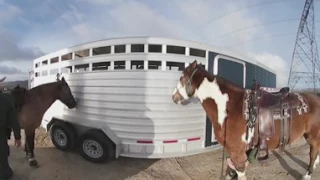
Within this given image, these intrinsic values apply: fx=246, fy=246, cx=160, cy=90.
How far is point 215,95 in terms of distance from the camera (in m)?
3.65

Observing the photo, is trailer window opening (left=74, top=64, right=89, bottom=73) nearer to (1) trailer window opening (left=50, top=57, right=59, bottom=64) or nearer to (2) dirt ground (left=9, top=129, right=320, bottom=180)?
(1) trailer window opening (left=50, top=57, right=59, bottom=64)

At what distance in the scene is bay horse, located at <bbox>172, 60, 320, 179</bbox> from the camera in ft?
11.4


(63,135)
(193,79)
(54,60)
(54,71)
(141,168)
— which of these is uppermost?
(54,60)

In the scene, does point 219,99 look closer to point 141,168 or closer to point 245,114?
point 245,114

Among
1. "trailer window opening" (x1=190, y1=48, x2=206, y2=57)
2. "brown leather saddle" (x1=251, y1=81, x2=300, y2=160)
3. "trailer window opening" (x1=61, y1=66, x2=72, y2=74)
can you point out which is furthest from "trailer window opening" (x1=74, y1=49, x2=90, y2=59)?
"brown leather saddle" (x1=251, y1=81, x2=300, y2=160)

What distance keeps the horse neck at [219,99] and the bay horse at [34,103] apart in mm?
3134

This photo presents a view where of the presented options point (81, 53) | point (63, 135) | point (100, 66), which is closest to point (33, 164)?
point (63, 135)

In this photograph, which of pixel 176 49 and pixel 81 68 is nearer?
pixel 176 49

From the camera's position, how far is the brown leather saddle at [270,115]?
354cm

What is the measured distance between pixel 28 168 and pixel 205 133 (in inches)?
142

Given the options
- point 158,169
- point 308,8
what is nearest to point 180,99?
point 158,169

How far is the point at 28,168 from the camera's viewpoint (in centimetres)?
487

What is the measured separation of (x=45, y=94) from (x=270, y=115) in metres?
4.50

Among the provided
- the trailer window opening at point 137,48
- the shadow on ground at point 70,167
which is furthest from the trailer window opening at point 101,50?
the shadow on ground at point 70,167
